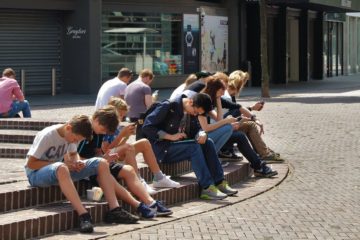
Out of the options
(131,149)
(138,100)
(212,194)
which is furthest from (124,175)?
(138,100)

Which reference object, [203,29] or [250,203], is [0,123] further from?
[203,29]

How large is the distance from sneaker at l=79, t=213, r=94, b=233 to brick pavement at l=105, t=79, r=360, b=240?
0.85ft

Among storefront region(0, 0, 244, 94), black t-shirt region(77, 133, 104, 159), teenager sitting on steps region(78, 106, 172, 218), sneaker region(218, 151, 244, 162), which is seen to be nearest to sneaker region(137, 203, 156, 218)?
teenager sitting on steps region(78, 106, 172, 218)

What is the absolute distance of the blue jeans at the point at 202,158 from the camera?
9820 millimetres

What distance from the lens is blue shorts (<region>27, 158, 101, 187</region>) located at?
7.94m

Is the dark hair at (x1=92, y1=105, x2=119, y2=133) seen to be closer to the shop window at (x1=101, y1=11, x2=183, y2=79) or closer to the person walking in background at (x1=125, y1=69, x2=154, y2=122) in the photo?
the person walking in background at (x1=125, y1=69, x2=154, y2=122)

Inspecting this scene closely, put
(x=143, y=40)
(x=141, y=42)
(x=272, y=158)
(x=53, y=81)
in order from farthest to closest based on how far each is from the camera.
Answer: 1. (x=143, y=40)
2. (x=141, y=42)
3. (x=53, y=81)
4. (x=272, y=158)

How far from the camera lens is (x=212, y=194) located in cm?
977

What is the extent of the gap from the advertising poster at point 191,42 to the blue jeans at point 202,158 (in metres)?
26.3

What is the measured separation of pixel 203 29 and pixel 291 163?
954 inches

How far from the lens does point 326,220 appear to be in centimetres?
864

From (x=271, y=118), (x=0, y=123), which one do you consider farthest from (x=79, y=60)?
(x=0, y=123)

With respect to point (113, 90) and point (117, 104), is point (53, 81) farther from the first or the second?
point (117, 104)

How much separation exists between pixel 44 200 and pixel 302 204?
283 centimetres
